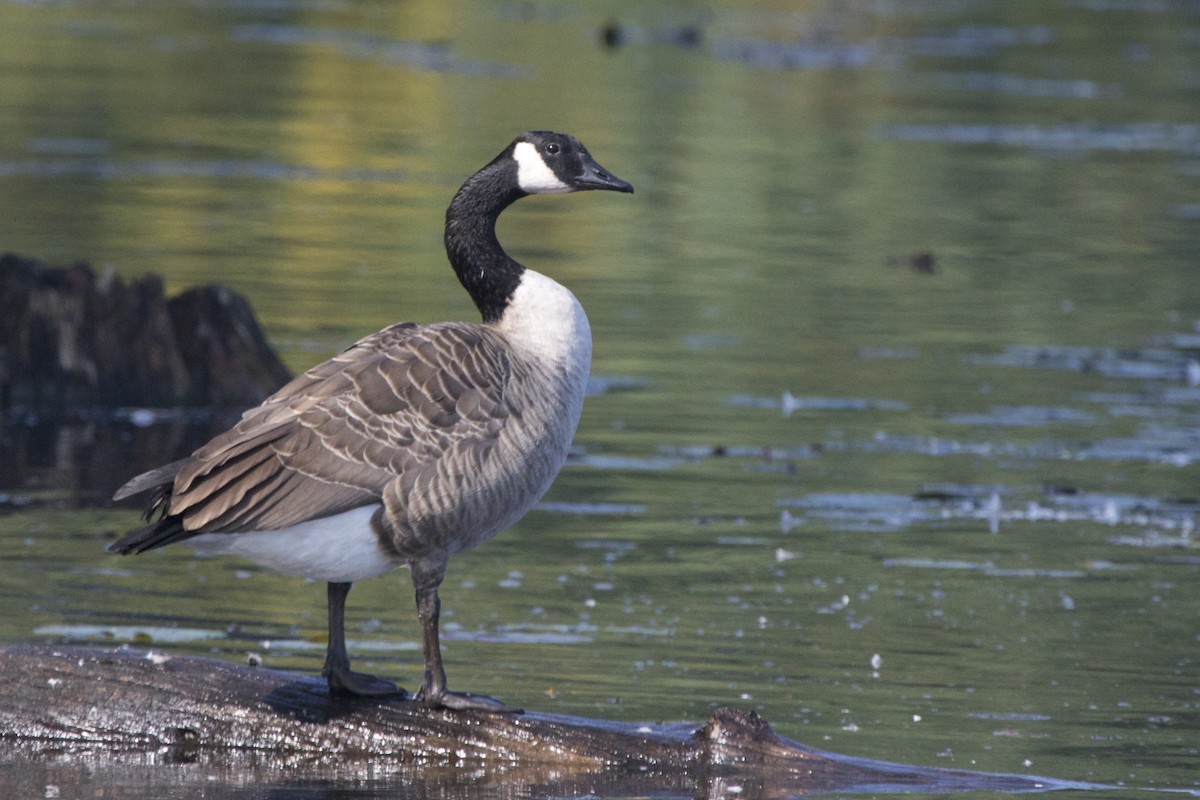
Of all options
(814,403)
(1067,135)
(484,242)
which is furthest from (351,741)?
(1067,135)

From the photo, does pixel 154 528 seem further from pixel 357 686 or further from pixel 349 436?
pixel 357 686

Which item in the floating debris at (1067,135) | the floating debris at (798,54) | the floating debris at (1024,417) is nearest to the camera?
the floating debris at (1024,417)

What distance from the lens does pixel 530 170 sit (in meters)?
8.37

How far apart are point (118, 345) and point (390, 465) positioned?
7.59 m

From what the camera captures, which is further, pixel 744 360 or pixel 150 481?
pixel 744 360

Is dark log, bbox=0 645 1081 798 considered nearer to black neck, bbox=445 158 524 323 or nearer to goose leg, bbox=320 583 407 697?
goose leg, bbox=320 583 407 697

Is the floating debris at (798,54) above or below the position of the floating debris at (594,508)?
above

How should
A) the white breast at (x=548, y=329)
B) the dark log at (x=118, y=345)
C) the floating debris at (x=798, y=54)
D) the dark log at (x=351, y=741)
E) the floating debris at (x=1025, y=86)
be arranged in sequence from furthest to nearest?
the floating debris at (x=798, y=54) < the floating debris at (x=1025, y=86) < the dark log at (x=118, y=345) < the white breast at (x=548, y=329) < the dark log at (x=351, y=741)

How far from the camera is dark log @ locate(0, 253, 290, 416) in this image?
14.3m

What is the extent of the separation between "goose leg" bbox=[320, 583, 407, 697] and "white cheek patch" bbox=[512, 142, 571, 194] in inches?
70.5

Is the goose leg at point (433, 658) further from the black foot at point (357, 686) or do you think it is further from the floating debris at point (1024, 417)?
the floating debris at point (1024, 417)

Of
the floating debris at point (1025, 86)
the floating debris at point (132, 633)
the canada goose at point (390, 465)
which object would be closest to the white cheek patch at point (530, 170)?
the canada goose at point (390, 465)

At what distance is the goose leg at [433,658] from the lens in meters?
7.52

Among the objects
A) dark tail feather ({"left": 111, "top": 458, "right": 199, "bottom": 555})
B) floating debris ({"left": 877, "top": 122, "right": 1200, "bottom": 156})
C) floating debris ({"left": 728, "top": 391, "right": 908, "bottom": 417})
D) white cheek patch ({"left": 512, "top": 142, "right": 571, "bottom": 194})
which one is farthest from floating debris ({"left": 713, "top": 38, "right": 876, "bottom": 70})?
dark tail feather ({"left": 111, "top": 458, "right": 199, "bottom": 555})
